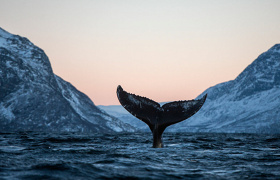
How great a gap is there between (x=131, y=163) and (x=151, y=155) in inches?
59.8

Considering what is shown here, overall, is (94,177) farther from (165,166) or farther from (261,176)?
(261,176)

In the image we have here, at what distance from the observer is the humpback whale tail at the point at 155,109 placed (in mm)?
9484

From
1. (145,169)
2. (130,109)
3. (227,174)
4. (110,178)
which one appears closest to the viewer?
(110,178)

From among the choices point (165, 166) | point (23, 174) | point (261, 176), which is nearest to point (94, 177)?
point (23, 174)

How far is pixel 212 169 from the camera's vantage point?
24.6 feet

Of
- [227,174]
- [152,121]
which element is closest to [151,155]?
[152,121]

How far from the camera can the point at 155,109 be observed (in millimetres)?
9656

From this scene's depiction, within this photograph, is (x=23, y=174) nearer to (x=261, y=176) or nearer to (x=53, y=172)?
(x=53, y=172)

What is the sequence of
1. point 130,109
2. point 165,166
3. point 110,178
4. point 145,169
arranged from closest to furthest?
point 110,178, point 145,169, point 165,166, point 130,109

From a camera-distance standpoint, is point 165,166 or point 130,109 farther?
point 130,109

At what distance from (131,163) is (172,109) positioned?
2127 mm

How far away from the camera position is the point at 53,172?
646 cm

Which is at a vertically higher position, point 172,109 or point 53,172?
point 172,109

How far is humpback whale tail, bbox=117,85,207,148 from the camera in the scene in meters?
9.48
